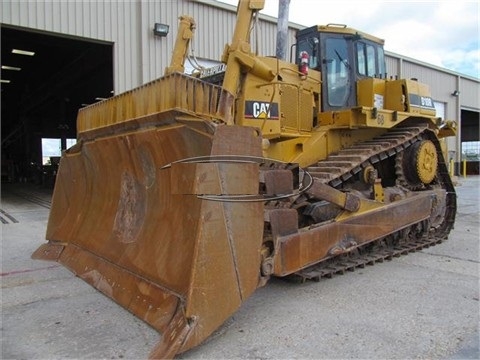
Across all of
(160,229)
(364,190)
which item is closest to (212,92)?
(160,229)

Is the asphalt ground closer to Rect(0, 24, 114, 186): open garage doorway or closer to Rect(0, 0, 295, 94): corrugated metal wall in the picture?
Rect(0, 0, 295, 94): corrugated metal wall

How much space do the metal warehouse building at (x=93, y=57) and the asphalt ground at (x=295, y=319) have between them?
2.97m

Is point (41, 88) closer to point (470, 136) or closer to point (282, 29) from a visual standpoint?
point (282, 29)

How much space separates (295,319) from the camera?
3.61m

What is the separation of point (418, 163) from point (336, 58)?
186 cm

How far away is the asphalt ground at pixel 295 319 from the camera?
305 cm

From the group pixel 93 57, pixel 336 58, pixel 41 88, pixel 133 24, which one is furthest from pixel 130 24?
pixel 41 88

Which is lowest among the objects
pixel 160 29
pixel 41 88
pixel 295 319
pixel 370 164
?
pixel 295 319

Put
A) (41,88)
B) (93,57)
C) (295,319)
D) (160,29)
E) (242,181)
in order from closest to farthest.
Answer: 1. (242,181)
2. (295,319)
3. (160,29)
4. (93,57)
5. (41,88)

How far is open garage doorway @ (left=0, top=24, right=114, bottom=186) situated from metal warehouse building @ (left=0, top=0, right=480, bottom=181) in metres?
0.05

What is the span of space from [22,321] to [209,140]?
2.19 m

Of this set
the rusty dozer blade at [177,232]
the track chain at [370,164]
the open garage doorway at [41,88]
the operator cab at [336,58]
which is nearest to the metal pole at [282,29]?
the operator cab at [336,58]

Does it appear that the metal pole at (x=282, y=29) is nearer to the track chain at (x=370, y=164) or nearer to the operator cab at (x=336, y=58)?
the operator cab at (x=336, y=58)

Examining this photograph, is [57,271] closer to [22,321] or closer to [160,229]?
[22,321]
